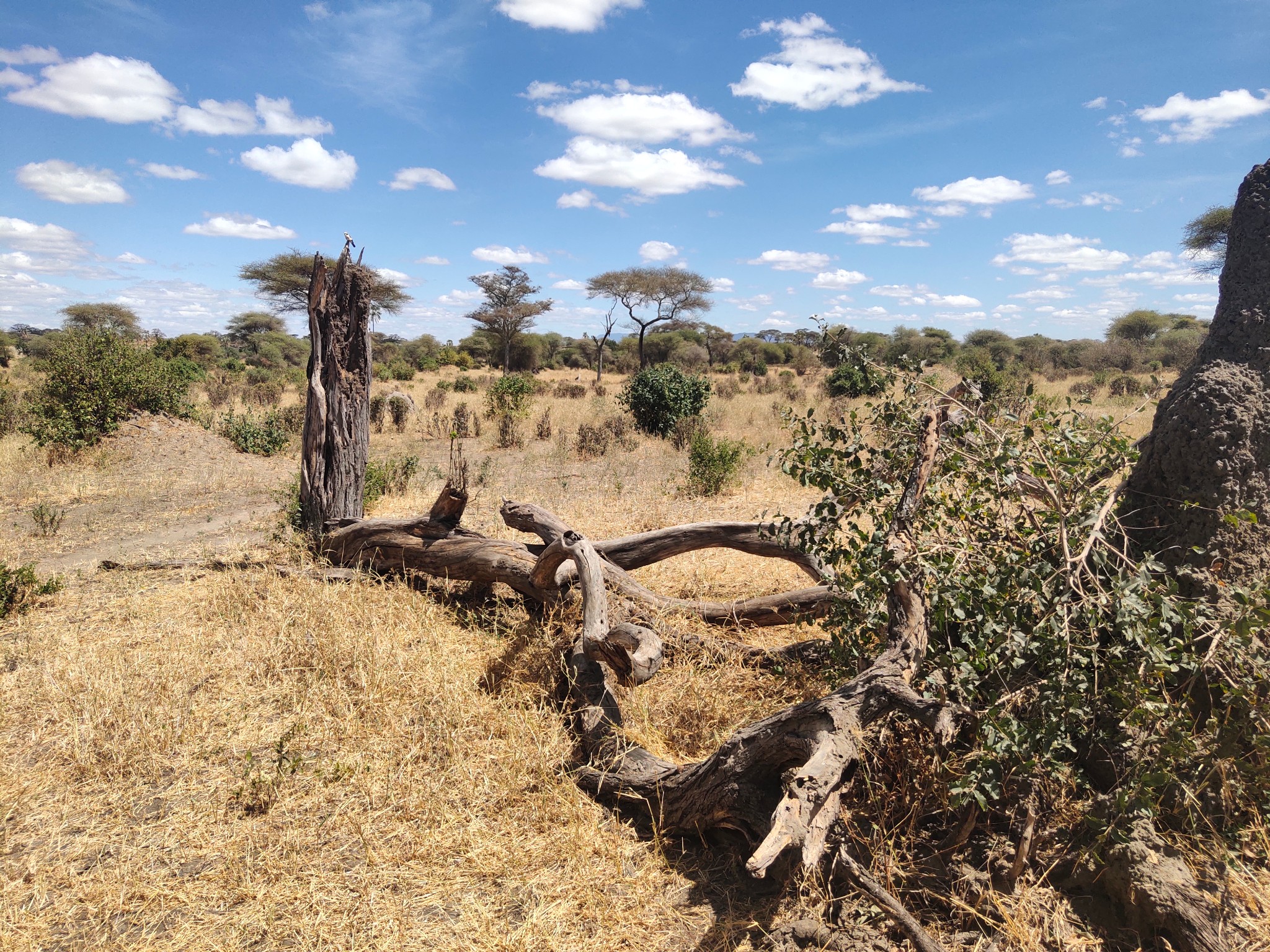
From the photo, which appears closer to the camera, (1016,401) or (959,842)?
(959,842)

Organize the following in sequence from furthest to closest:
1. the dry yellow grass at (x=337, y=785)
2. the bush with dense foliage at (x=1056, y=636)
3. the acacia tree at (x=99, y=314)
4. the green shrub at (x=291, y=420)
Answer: the acacia tree at (x=99, y=314), the green shrub at (x=291, y=420), the dry yellow grass at (x=337, y=785), the bush with dense foliage at (x=1056, y=636)

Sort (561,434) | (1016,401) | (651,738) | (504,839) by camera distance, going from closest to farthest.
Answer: (504,839), (651,738), (1016,401), (561,434)

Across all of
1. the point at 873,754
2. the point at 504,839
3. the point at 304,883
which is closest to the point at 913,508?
the point at 873,754

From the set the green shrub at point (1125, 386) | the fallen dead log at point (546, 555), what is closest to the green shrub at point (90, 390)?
the fallen dead log at point (546, 555)

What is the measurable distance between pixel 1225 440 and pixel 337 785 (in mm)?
4011

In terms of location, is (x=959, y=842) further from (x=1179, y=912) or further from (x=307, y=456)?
(x=307, y=456)

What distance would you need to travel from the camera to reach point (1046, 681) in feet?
8.78

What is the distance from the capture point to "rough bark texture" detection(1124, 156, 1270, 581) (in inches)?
120

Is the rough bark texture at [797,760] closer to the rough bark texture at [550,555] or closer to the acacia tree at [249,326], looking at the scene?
the rough bark texture at [550,555]

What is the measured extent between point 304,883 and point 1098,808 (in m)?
2.85

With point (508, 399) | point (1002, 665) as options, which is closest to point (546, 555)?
point (1002, 665)

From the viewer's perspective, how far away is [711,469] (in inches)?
347

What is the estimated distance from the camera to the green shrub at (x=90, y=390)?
34.4 ft

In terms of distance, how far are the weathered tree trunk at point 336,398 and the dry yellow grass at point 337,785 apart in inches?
37.4
